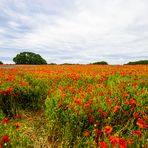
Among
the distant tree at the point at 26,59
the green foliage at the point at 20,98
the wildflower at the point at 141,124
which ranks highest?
the distant tree at the point at 26,59

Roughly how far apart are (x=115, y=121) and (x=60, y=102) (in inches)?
51.9

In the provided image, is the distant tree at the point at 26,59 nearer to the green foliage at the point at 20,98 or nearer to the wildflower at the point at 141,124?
the green foliage at the point at 20,98

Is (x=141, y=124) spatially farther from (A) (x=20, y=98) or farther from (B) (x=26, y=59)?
(B) (x=26, y=59)

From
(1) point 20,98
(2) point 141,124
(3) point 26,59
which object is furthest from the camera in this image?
(3) point 26,59

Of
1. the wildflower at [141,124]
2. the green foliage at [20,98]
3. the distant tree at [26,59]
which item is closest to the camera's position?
the wildflower at [141,124]

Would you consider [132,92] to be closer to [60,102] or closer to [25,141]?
[60,102]

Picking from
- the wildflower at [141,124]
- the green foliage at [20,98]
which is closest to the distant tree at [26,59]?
the green foliage at [20,98]

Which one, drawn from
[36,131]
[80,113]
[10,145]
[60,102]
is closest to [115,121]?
[80,113]

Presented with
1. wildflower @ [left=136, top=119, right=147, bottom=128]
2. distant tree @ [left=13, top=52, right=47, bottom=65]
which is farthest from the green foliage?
distant tree @ [left=13, top=52, right=47, bottom=65]

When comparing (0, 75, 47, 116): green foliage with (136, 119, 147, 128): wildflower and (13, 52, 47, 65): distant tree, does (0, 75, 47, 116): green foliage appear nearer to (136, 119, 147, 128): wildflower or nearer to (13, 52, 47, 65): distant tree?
(136, 119, 147, 128): wildflower

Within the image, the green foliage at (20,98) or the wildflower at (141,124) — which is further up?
the wildflower at (141,124)

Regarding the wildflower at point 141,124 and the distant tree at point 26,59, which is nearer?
the wildflower at point 141,124

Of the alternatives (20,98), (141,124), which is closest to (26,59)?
(20,98)

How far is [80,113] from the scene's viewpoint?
13.2 ft
